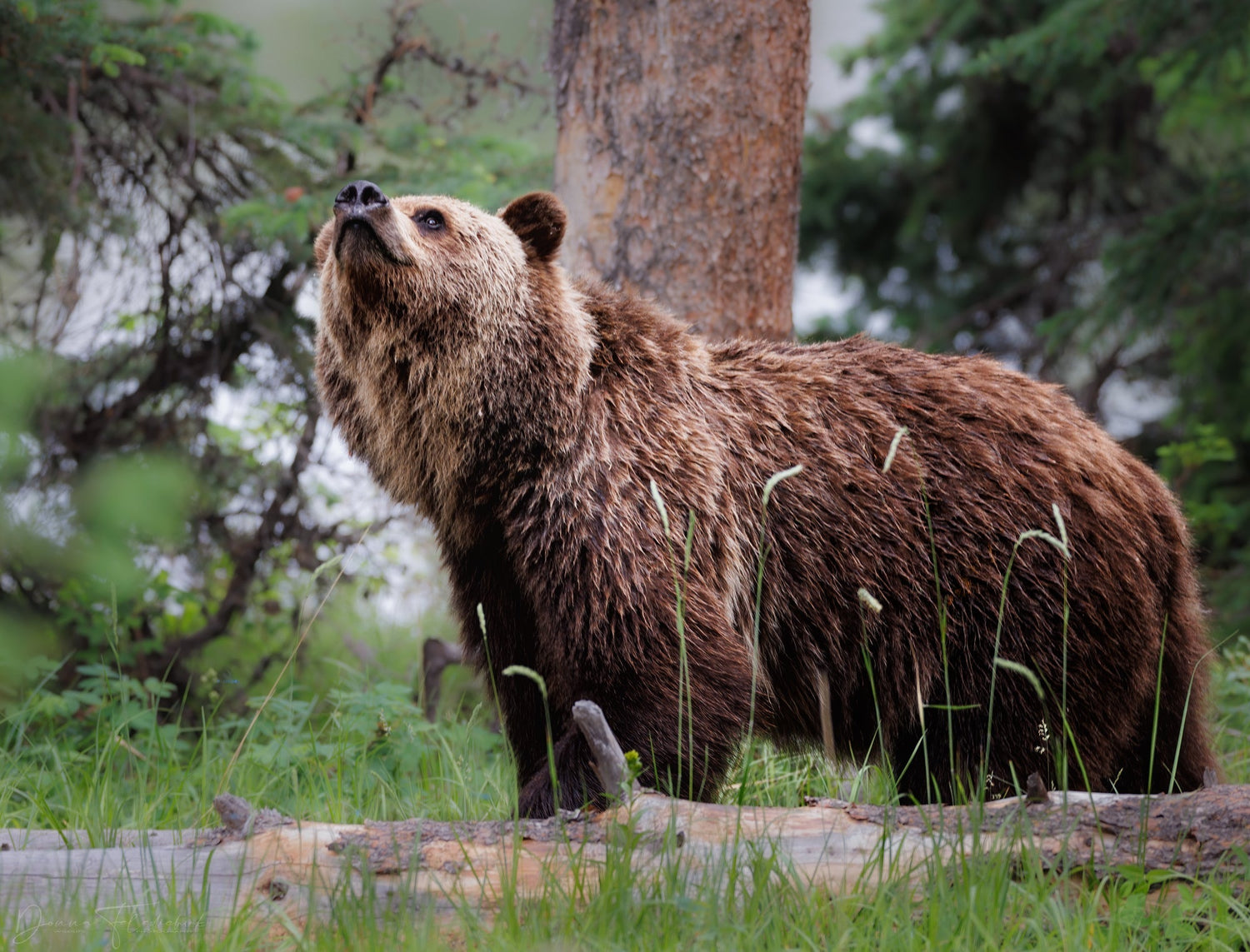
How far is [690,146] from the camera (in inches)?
182

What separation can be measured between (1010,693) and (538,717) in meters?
1.43

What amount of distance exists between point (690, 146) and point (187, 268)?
2.67 metres

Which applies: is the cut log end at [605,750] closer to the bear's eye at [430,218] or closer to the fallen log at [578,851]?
the fallen log at [578,851]

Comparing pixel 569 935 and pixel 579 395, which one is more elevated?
pixel 579 395

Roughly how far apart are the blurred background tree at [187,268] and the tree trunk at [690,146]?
30.4 inches

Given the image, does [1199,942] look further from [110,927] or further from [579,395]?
[110,927]

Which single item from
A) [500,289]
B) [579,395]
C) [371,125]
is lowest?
[579,395]

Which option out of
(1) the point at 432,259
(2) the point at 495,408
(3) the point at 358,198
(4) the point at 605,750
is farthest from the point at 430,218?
(4) the point at 605,750

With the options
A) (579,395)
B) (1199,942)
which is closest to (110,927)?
(579,395)

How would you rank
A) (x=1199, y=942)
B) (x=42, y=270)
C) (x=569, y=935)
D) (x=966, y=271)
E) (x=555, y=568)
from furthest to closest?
(x=966, y=271) → (x=42, y=270) → (x=555, y=568) → (x=1199, y=942) → (x=569, y=935)

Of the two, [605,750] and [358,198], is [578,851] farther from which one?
[358,198]

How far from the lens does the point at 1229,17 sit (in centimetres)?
582

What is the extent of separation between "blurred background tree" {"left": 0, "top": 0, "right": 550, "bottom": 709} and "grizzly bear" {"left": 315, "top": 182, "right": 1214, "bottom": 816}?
1.75 m

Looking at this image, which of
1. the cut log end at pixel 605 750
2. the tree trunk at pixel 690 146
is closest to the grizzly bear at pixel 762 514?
the cut log end at pixel 605 750
